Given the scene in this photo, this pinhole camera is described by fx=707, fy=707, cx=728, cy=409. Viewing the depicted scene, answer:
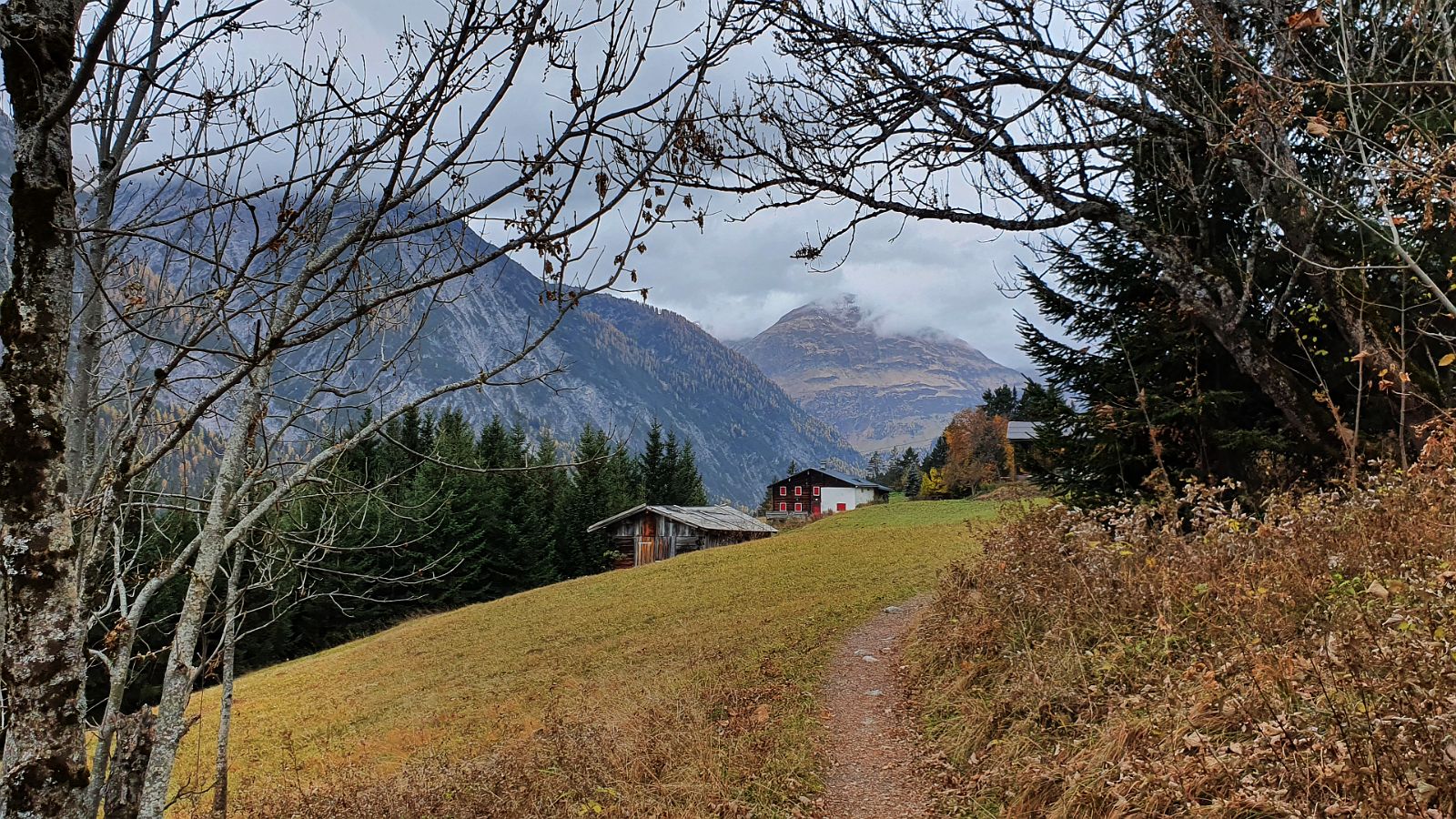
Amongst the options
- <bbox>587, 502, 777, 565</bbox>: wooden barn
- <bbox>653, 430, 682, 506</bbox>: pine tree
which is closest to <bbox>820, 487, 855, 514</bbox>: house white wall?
<bbox>653, 430, 682, 506</bbox>: pine tree

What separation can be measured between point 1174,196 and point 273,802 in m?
13.2

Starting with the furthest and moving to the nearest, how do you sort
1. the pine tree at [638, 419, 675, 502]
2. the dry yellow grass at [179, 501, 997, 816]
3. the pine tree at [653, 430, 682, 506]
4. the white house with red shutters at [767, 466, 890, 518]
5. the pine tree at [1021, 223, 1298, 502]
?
1. the white house with red shutters at [767, 466, 890, 518]
2. the pine tree at [653, 430, 682, 506]
3. the pine tree at [638, 419, 675, 502]
4. the pine tree at [1021, 223, 1298, 502]
5. the dry yellow grass at [179, 501, 997, 816]

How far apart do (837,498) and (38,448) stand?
249 ft

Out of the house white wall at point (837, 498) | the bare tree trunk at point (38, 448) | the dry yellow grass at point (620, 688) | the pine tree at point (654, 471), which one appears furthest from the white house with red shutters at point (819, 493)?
the bare tree trunk at point (38, 448)

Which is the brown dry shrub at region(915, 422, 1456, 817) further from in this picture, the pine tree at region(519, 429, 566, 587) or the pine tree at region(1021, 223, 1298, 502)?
the pine tree at region(519, 429, 566, 587)

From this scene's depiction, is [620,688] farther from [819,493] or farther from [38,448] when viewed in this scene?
[819,493]

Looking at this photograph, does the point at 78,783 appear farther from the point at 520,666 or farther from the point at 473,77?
the point at 520,666

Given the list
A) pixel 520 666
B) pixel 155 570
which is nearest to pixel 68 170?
pixel 155 570

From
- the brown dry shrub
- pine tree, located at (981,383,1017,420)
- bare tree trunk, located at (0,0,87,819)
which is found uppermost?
pine tree, located at (981,383,1017,420)

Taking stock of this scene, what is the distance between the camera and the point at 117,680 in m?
3.59

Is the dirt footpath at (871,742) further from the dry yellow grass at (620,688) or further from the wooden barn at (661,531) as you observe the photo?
the wooden barn at (661,531)

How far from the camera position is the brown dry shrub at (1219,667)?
301 cm

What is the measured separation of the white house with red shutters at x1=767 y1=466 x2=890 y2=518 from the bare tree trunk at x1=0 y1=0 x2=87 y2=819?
7337cm

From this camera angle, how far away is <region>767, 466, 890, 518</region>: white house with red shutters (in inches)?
2985
